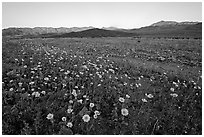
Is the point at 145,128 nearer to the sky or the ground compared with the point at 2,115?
nearer to the ground

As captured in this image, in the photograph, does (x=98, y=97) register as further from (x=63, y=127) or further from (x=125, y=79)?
(x=125, y=79)

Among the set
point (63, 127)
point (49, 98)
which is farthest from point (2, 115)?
point (63, 127)

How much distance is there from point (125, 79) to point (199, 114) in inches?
130

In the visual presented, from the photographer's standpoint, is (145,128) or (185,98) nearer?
(145,128)

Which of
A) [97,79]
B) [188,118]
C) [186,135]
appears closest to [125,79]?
[97,79]

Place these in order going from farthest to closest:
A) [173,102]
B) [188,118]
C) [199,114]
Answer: [173,102] < [199,114] < [188,118]

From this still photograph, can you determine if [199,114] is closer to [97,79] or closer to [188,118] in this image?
[188,118]

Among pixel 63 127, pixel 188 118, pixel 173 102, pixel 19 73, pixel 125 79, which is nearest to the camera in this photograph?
pixel 63 127

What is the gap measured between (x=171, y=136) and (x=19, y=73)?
593 centimetres

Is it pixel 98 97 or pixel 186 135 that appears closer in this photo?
pixel 186 135

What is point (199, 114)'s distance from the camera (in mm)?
5676

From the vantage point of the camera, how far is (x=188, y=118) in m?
5.31

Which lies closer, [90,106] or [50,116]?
[50,116]

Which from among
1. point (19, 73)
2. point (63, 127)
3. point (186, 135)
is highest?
point (19, 73)
